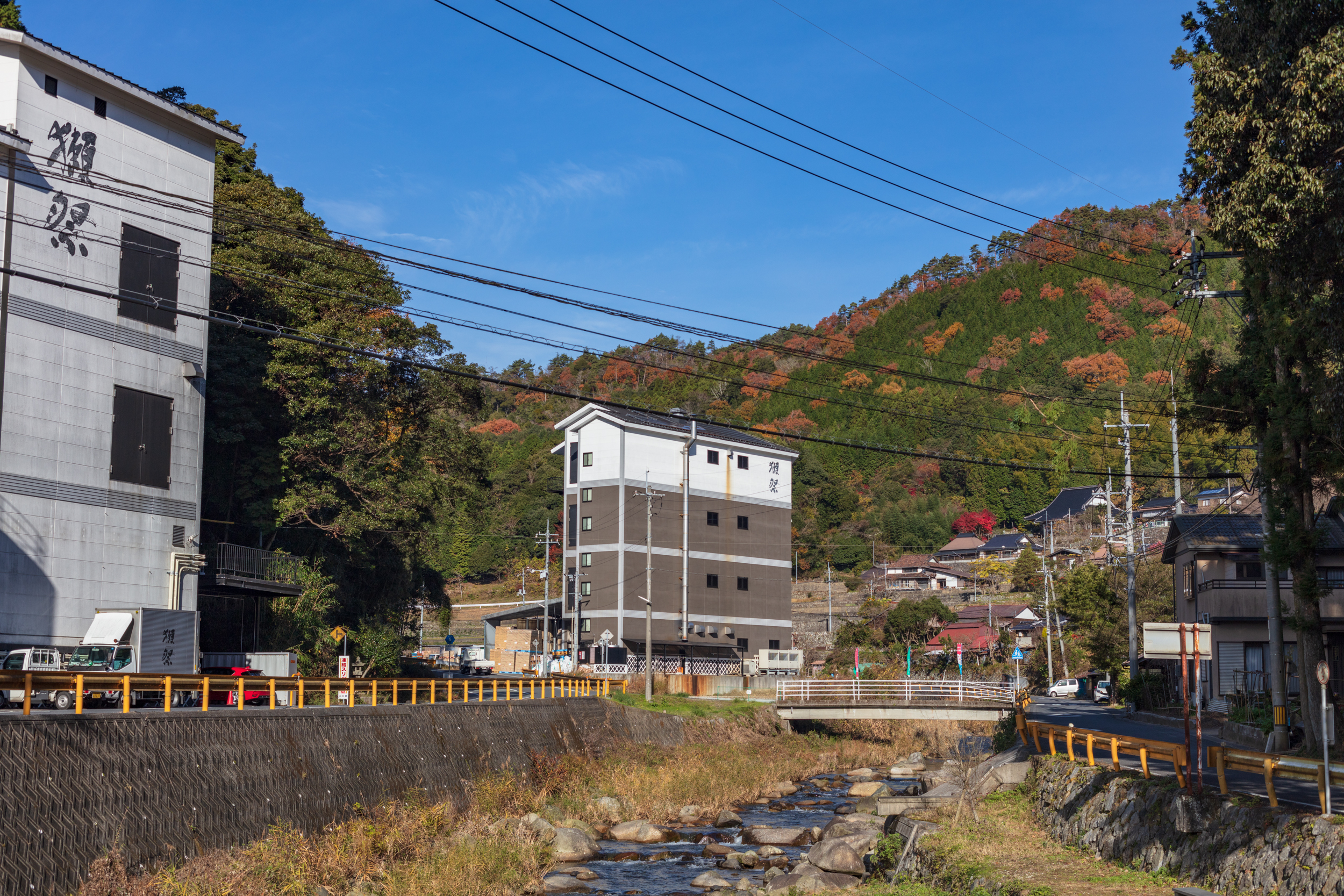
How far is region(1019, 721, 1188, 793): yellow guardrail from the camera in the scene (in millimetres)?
15859

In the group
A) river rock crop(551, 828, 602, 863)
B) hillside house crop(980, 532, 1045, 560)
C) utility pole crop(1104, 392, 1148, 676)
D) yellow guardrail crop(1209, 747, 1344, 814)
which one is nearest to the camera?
yellow guardrail crop(1209, 747, 1344, 814)

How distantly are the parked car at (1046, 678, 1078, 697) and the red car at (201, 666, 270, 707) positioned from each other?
47.8m

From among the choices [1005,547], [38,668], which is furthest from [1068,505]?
[38,668]

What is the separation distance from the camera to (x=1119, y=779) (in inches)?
695

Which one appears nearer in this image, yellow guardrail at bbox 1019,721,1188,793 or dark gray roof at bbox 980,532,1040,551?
yellow guardrail at bbox 1019,721,1188,793

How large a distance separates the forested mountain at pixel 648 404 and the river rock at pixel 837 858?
928cm

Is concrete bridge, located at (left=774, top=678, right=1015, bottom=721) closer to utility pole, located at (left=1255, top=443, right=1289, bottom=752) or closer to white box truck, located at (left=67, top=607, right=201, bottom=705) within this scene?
utility pole, located at (left=1255, top=443, right=1289, bottom=752)

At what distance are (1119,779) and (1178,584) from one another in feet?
103

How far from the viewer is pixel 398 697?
2997cm

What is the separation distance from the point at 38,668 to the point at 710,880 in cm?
1730

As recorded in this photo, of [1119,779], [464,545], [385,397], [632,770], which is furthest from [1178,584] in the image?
[464,545]

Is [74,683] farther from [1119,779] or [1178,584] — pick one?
[1178,584]

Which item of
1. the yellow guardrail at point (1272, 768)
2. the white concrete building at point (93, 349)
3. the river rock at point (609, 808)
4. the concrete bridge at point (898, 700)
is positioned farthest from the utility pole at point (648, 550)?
the yellow guardrail at point (1272, 768)

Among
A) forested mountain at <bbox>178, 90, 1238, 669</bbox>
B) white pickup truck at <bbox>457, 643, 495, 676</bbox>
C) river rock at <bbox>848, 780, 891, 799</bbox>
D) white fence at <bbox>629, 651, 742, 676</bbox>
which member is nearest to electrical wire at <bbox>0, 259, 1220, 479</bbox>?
forested mountain at <bbox>178, 90, 1238, 669</bbox>
